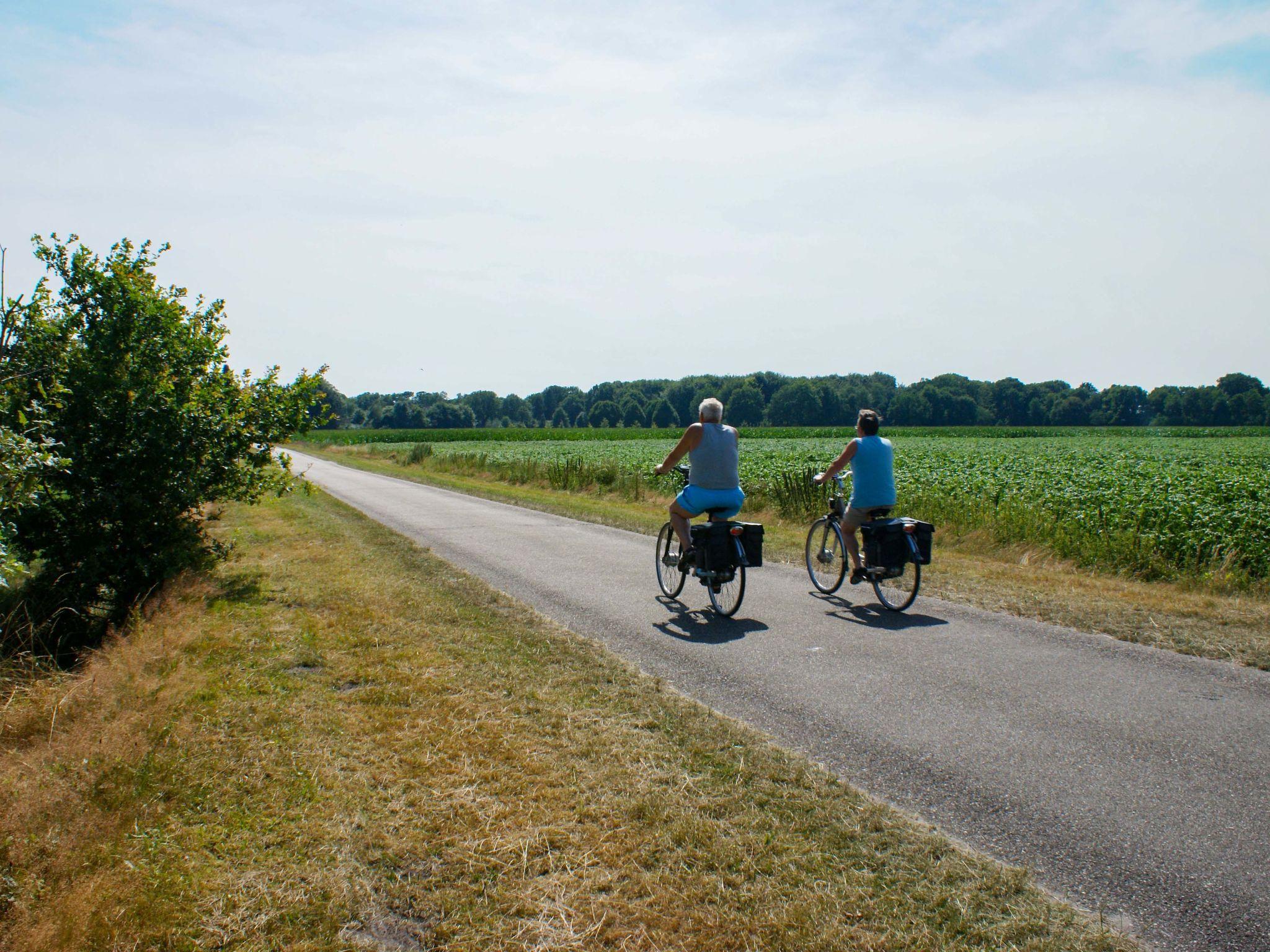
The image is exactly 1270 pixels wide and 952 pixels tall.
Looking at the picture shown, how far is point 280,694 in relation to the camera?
17.6 ft

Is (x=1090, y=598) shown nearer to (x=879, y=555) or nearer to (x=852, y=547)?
(x=879, y=555)

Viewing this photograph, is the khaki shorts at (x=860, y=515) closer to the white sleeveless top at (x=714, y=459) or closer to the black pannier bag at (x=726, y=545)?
the black pannier bag at (x=726, y=545)

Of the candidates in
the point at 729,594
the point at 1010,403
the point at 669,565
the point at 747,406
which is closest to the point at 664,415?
the point at 747,406

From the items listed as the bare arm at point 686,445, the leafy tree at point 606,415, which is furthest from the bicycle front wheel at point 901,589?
the leafy tree at point 606,415

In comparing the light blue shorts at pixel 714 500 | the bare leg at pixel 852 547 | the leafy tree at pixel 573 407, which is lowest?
the bare leg at pixel 852 547

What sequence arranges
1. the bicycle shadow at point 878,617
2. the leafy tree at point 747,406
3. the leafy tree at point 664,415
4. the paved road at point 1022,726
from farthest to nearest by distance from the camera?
the leafy tree at point 664,415
the leafy tree at point 747,406
the bicycle shadow at point 878,617
the paved road at point 1022,726

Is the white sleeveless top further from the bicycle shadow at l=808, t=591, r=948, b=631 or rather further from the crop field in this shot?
the crop field

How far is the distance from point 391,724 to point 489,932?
214 cm

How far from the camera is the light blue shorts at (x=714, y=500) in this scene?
7.93m

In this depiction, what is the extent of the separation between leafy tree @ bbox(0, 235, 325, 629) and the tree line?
100026mm

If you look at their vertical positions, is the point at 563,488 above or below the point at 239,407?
below

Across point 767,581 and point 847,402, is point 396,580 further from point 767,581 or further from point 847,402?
point 847,402

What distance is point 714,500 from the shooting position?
794cm

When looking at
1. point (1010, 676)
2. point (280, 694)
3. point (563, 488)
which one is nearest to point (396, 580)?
point (280, 694)
